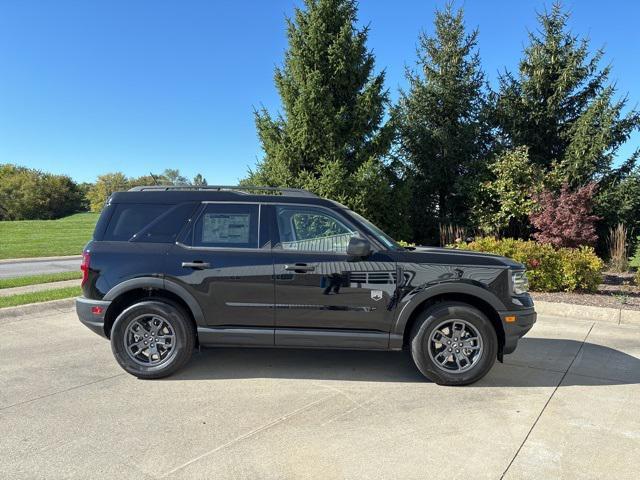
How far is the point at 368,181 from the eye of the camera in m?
11.7

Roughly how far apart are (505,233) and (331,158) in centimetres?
623

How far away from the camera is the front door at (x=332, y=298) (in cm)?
429

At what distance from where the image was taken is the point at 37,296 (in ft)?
26.3

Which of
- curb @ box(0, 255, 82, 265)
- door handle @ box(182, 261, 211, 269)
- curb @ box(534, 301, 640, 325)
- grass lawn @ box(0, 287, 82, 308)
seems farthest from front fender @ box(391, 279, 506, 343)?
curb @ box(0, 255, 82, 265)

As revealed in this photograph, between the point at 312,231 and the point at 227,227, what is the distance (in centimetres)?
86

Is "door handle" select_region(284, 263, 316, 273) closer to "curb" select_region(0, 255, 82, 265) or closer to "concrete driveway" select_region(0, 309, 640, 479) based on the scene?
"concrete driveway" select_region(0, 309, 640, 479)

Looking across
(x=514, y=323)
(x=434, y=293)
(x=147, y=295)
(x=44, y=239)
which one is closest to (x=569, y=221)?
(x=514, y=323)

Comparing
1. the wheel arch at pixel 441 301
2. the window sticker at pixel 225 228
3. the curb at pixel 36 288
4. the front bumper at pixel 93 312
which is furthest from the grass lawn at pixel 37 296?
the wheel arch at pixel 441 301

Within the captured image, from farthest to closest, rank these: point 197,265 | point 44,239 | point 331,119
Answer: point 44,239 < point 331,119 < point 197,265

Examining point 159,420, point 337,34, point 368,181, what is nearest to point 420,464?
point 159,420

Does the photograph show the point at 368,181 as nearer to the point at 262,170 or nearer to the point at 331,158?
the point at 331,158

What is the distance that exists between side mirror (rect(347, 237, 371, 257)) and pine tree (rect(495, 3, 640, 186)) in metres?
11.3

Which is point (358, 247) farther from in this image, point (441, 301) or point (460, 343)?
point (460, 343)

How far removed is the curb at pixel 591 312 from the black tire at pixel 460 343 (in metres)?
3.61
